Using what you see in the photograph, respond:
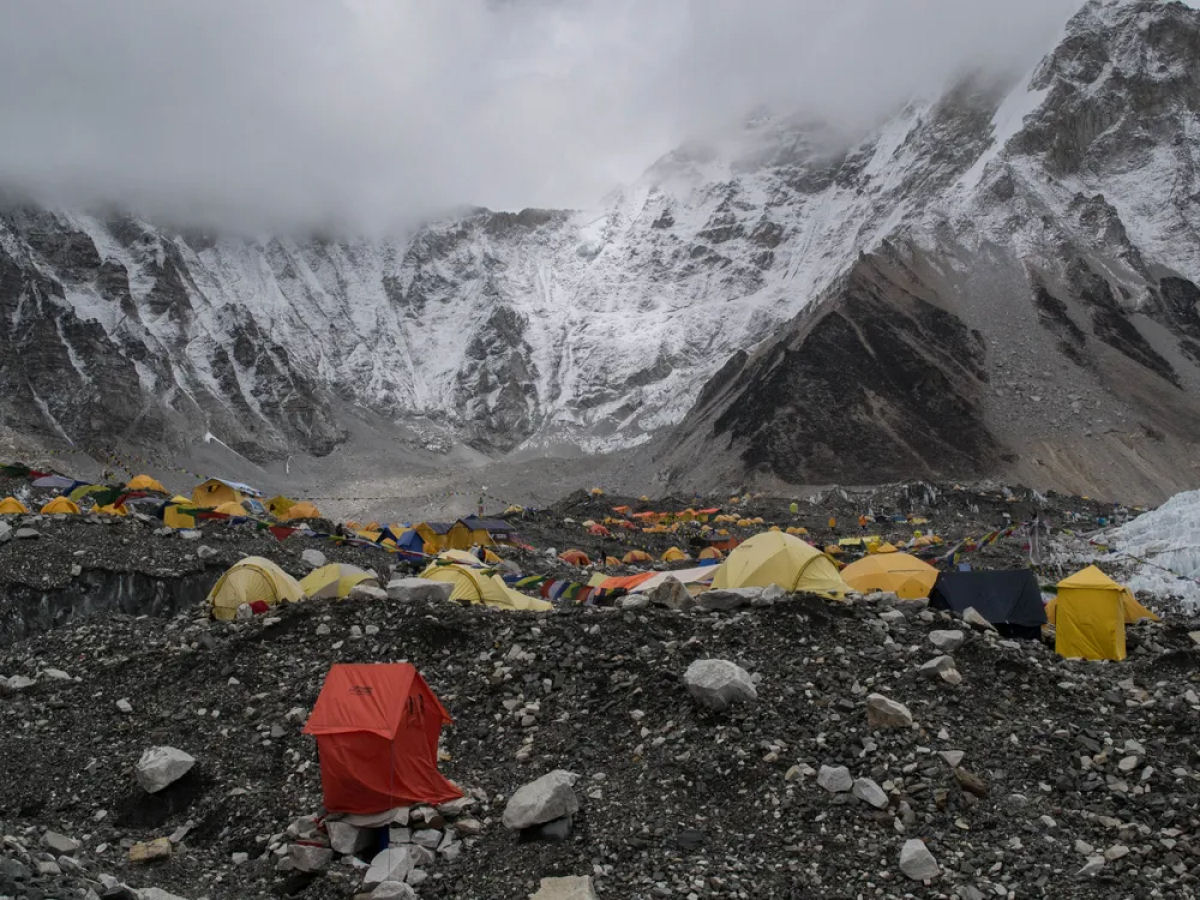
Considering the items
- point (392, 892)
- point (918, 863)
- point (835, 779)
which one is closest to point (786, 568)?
point (835, 779)

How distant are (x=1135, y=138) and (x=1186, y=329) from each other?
39589mm

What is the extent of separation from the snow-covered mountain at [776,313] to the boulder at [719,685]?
69993 mm

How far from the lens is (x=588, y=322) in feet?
594

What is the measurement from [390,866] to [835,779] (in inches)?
163

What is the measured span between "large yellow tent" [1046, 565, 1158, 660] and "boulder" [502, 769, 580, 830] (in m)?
10.1

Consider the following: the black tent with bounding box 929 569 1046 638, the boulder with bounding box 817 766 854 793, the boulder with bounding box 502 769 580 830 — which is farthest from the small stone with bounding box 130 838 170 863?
the black tent with bounding box 929 569 1046 638

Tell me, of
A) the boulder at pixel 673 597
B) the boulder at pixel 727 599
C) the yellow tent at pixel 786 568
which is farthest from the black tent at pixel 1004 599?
the boulder at pixel 673 597

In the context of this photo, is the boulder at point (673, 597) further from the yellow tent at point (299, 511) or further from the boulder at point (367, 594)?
the yellow tent at point (299, 511)

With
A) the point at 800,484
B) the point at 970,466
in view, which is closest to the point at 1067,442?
the point at 970,466

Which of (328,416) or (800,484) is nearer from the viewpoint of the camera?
(800,484)

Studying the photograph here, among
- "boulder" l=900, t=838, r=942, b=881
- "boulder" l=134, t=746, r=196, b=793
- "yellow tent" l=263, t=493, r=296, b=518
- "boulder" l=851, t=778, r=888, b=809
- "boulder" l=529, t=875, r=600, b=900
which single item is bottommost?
"boulder" l=900, t=838, r=942, b=881

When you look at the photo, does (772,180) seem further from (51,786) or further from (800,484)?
(51,786)

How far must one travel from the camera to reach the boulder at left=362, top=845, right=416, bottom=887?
25.0ft

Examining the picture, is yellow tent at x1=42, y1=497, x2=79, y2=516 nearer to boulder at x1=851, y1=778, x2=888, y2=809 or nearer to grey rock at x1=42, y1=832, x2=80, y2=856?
grey rock at x1=42, y1=832, x2=80, y2=856
